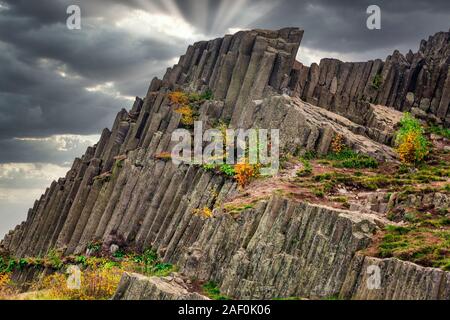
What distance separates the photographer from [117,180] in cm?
6256

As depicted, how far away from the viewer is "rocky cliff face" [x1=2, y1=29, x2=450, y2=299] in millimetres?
31156

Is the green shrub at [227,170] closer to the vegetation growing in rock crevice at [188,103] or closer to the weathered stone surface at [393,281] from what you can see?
the vegetation growing in rock crevice at [188,103]

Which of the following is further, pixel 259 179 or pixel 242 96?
pixel 242 96

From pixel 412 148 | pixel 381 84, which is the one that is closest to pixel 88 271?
pixel 412 148

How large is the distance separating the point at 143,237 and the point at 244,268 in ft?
72.1

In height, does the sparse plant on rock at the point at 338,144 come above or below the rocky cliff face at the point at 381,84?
below

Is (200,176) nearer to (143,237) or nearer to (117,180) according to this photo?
(143,237)

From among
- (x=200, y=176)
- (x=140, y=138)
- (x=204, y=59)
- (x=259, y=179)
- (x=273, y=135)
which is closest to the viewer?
(x=259, y=179)

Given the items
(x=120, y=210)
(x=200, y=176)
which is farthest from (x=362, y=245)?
(x=120, y=210)

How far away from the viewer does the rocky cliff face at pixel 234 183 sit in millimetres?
31156

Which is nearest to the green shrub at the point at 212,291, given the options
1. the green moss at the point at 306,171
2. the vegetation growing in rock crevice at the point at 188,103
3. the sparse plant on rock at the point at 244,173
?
the sparse plant on rock at the point at 244,173

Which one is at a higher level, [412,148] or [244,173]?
[412,148]

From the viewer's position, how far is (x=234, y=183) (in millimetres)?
47031

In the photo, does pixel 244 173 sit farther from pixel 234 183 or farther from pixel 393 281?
pixel 393 281
